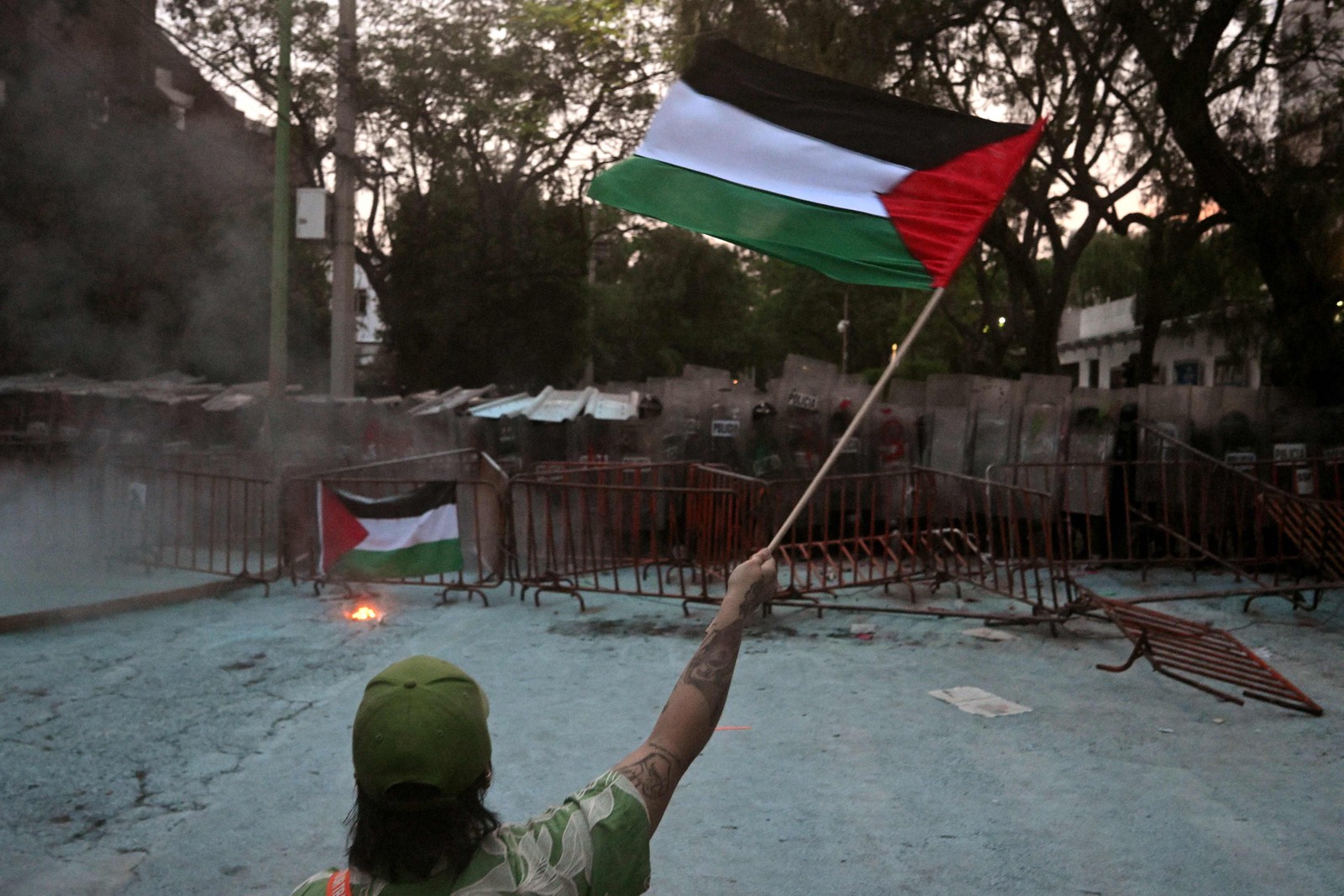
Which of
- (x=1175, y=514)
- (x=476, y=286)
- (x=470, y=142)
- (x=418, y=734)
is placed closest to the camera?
(x=418, y=734)

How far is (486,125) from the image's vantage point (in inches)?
904

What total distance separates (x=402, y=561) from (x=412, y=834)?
8.61 m

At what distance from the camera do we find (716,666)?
2104 mm

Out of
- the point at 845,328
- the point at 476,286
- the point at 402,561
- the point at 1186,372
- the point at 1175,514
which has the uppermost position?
the point at 845,328

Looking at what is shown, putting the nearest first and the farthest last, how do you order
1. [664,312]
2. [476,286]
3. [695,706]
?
[695,706] < [476,286] < [664,312]

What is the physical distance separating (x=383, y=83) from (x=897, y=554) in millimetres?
16266

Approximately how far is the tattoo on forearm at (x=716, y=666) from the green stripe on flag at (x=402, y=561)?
8.08m

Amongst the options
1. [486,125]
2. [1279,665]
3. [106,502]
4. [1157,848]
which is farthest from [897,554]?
[486,125]

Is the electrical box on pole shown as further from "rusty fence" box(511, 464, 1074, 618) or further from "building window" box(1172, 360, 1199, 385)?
"building window" box(1172, 360, 1199, 385)

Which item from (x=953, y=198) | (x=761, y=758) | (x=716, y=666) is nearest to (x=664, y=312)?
(x=761, y=758)

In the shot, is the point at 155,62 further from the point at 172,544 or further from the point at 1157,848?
the point at 1157,848

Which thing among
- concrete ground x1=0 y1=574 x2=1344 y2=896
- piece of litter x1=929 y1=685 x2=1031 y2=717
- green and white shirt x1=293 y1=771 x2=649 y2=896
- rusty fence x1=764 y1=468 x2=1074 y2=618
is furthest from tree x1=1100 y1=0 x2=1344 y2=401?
green and white shirt x1=293 y1=771 x2=649 y2=896

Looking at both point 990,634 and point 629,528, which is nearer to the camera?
point 990,634

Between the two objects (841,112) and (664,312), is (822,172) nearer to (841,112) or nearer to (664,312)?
(841,112)
